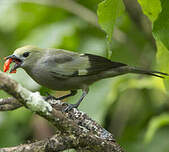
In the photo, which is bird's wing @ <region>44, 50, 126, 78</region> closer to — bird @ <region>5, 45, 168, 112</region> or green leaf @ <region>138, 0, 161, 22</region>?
bird @ <region>5, 45, 168, 112</region>

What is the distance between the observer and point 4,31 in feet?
24.8

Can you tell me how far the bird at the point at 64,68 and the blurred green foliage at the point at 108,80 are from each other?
412 millimetres

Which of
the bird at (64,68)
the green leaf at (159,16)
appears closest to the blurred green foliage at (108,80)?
the bird at (64,68)

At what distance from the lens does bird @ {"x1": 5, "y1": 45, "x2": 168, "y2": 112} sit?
431 centimetres

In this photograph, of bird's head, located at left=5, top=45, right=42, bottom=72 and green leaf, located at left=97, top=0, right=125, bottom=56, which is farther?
bird's head, located at left=5, top=45, right=42, bottom=72

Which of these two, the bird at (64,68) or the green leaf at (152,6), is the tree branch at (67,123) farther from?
the bird at (64,68)

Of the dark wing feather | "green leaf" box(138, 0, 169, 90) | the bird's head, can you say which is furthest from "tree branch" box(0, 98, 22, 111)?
the dark wing feather

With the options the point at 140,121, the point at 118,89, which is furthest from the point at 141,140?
the point at 118,89

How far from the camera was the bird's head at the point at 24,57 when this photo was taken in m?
4.24

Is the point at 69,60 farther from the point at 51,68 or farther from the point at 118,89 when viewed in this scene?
the point at 118,89

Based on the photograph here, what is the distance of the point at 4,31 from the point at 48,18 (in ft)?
3.70

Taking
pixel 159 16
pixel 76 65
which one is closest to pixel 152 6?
pixel 159 16

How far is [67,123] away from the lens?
2.61 meters

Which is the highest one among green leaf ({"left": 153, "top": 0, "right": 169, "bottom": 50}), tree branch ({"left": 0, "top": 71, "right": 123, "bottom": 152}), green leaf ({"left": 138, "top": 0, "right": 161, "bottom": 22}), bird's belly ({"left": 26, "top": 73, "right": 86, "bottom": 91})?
green leaf ({"left": 138, "top": 0, "right": 161, "bottom": 22})
